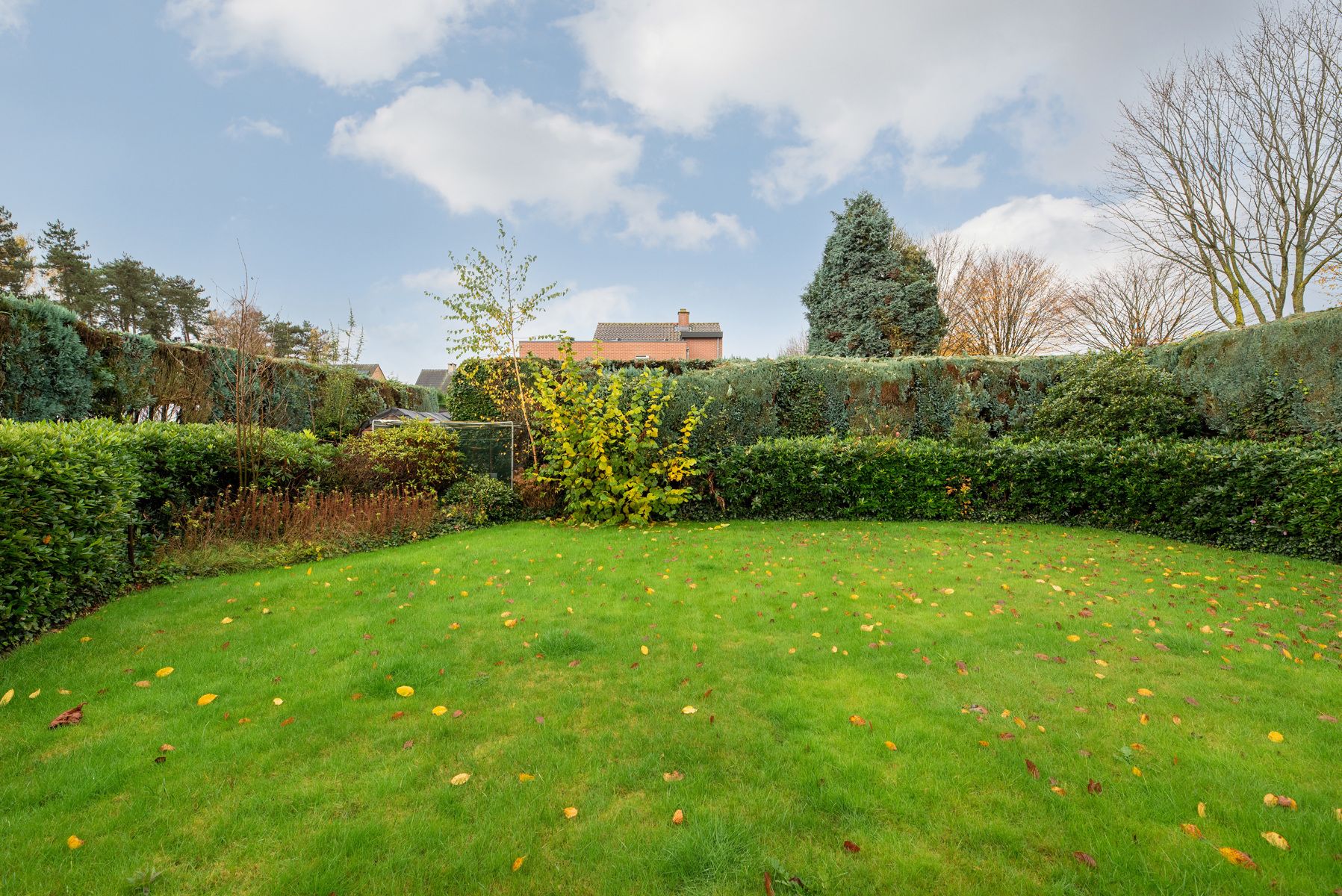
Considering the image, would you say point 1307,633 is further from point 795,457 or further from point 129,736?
point 129,736

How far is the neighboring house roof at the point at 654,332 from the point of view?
141ft

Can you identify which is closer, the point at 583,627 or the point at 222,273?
the point at 583,627

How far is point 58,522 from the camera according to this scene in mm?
3969

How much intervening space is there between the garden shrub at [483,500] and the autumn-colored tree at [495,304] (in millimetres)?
1250

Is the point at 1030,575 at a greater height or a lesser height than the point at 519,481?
lesser

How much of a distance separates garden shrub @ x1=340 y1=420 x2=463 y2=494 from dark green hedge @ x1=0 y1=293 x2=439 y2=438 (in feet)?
4.94

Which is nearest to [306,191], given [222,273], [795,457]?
[222,273]

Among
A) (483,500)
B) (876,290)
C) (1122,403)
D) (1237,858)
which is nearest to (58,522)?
(483,500)

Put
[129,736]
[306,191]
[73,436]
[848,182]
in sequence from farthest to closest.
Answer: [848,182]
[306,191]
[73,436]
[129,736]

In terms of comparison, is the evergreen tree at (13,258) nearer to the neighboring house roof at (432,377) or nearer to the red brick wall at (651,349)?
the red brick wall at (651,349)

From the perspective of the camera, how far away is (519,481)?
30.7ft

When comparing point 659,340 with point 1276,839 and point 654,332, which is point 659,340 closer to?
point 654,332

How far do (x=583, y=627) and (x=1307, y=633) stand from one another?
5.40 metres

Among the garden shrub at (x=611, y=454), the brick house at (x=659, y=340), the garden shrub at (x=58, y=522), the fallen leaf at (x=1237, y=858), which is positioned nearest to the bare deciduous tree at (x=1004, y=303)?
the garden shrub at (x=611, y=454)
